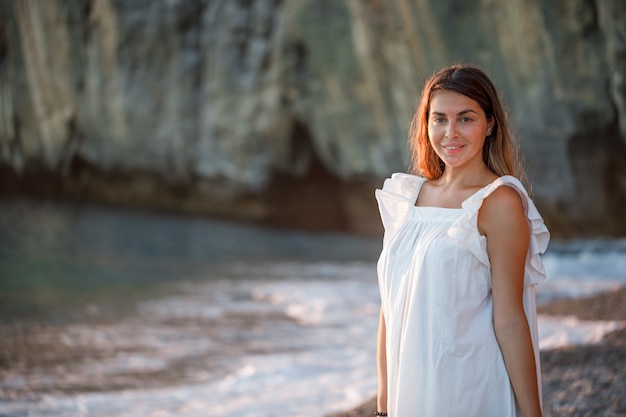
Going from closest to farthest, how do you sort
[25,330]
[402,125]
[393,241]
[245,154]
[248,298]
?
1. [393,241]
2. [25,330]
3. [248,298]
4. [402,125]
5. [245,154]

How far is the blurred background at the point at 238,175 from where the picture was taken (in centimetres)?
604

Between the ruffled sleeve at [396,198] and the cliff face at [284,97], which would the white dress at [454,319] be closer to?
the ruffled sleeve at [396,198]

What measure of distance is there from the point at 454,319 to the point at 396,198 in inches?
15.4

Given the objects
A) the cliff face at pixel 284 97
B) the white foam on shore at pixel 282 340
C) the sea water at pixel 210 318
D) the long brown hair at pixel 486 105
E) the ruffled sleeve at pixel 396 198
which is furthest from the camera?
the cliff face at pixel 284 97

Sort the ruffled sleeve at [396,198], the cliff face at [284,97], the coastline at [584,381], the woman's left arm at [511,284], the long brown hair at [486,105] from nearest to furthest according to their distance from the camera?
the woman's left arm at [511,284]
the long brown hair at [486,105]
the ruffled sleeve at [396,198]
the coastline at [584,381]
the cliff face at [284,97]

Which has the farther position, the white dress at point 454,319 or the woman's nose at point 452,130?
the woman's nose at point 452,130

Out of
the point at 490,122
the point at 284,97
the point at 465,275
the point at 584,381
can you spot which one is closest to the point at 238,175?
the point at 284,97

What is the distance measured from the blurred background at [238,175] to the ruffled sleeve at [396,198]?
2.25 feet

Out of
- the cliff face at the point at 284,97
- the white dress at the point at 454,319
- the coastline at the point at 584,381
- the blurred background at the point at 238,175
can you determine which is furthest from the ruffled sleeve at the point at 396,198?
the cliff face at the point at 284,97

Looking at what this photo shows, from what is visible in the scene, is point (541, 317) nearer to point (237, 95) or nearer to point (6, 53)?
point (237, 95)

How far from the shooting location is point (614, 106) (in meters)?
11.6

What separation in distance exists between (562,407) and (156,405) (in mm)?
2466

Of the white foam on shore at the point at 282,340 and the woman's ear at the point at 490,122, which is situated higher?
the woman's ear at the point at 490,122

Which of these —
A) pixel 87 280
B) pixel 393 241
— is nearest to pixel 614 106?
pixel 87 280
